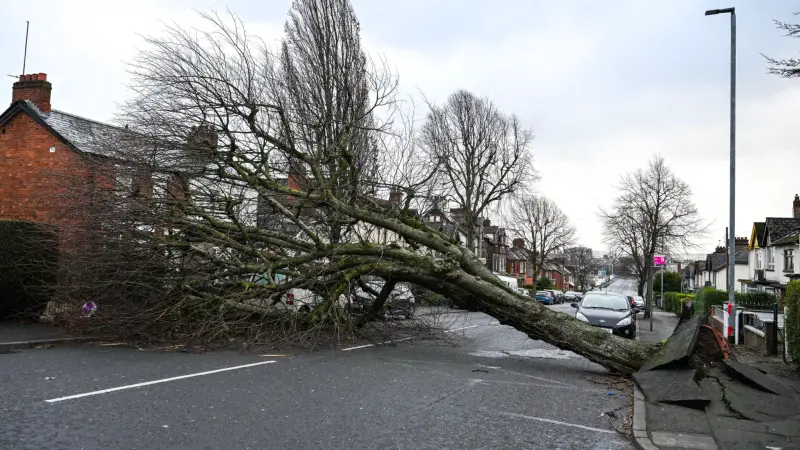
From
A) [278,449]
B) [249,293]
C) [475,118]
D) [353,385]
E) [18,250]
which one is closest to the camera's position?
[278,449]

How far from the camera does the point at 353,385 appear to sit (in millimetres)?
8414

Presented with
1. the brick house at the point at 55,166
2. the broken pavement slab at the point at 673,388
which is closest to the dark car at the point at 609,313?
the broken pavement slab at the point at 673,388

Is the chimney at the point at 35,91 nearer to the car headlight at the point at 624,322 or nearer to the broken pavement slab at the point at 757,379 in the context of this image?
the car headlight at the point at 624,322

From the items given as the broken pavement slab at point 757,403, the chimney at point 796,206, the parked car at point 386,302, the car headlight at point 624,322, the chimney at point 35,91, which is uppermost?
the chimney at point 796,206

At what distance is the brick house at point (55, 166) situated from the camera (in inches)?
507

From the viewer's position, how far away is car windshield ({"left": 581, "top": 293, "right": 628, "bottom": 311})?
1814 centimetres

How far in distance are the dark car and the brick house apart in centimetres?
1143

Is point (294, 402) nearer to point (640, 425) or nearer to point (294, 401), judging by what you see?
point (294, 401)

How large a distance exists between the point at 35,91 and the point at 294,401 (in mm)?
18941

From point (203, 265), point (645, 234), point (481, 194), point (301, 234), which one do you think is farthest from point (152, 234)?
point (645, 234)

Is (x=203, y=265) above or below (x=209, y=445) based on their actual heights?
above

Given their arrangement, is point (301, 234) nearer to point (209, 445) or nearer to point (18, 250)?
point (18, 250)

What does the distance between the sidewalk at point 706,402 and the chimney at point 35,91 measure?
20938 millimetres

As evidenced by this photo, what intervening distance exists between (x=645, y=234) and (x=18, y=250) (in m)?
36.8
